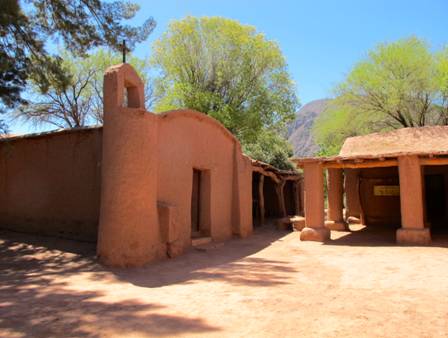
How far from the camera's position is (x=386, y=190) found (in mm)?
15086

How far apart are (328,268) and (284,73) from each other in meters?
18.8

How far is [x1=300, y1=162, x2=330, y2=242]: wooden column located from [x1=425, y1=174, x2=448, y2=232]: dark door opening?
6.34 m

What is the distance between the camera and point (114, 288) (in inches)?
242

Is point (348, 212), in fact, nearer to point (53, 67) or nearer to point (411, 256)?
point (411, 256)

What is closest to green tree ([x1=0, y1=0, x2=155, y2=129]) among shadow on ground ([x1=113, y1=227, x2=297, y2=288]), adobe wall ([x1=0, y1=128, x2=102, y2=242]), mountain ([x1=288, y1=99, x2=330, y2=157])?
adobe wall ([x1=0, y1=128, x2=102, y2=242])

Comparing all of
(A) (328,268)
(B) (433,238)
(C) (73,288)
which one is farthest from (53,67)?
(B) (433,238)

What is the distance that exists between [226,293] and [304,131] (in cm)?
7186

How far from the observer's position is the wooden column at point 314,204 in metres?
11.6

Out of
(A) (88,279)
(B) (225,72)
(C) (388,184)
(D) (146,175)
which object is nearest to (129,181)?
(D) (146,175)

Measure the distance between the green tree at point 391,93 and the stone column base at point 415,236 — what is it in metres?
12.6

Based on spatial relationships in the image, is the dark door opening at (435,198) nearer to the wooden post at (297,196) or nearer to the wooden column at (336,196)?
the wooden column at (336,196)

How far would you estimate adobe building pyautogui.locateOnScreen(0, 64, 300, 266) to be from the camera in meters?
7.56

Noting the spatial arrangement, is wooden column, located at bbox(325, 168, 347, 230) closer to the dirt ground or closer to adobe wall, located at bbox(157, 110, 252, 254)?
adobe wall, located at bbox(157, 110, 252, 254)

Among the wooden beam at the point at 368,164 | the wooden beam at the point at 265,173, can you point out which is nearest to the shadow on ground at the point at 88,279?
the wooden beam at the point at 368,164
